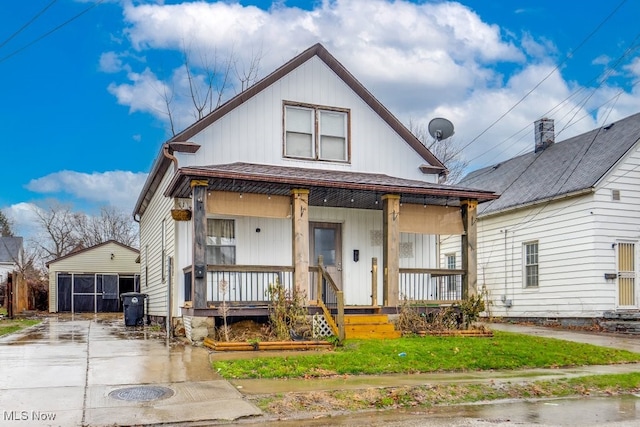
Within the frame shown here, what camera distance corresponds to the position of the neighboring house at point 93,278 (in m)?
31.8

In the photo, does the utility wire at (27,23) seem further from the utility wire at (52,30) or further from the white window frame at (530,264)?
the white window frame at (530,264)

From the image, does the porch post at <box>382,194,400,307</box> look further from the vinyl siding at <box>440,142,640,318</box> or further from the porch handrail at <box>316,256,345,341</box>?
the vinyl siding at <box>440,142,640,318</box>

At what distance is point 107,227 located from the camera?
58375 mm

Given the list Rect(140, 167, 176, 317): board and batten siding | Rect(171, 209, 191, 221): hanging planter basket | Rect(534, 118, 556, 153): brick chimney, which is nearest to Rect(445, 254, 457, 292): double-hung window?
Rect(534, 118, 556, 153): brick chimney

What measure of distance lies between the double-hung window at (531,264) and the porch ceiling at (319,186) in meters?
5.75

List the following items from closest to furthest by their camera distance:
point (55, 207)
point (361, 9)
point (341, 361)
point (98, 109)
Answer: point (341, 361) → point (361, 9) → point (98, 109) → point (55, 207)

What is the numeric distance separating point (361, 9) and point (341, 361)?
13.8 metres

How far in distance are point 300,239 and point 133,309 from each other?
817 cm

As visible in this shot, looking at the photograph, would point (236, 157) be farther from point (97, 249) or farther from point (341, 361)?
point (97, 249)

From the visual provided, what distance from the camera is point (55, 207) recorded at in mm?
58094

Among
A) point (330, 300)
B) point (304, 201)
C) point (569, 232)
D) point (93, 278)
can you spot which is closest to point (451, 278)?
point (569, 232)

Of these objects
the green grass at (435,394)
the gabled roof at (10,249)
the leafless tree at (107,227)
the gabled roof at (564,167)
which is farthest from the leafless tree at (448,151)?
the gabled roof at (10,249)

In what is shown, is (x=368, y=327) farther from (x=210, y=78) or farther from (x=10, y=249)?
(x=10, y=249)

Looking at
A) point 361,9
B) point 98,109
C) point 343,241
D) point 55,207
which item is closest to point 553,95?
point 361,9
